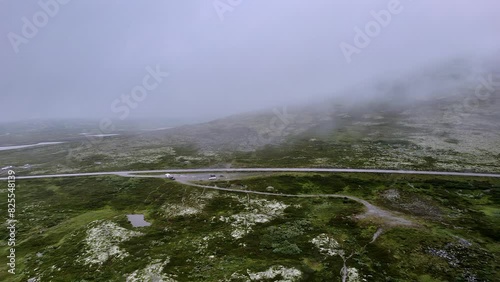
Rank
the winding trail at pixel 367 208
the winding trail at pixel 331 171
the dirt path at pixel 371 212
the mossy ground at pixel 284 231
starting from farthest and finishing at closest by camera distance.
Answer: the winding trail at pixel 331 171 < the winding trail at pixel 367 208 < the dirt path at pixel 371 212 < the mossy ground at pixel 284 231

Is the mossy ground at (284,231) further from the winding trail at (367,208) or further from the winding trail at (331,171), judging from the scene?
the winding trail at (331,171)

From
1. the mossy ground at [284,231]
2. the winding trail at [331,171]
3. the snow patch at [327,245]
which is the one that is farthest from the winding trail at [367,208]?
the snow patch at [327,245]

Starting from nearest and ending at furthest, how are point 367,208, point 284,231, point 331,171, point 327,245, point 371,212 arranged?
point 327,245 < point 284,231 < point 371,212 < point 367,208 < point 331,171

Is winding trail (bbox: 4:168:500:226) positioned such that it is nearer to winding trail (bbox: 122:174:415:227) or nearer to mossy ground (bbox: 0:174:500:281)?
winding trail (bbox: 122:174:415:227)

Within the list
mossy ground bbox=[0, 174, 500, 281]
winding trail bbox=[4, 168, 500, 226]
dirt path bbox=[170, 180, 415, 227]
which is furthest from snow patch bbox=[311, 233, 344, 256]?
winding trail bbox=[4, 168, 500, 226]

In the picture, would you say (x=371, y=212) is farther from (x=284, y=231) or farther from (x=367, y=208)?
(x=284, y=231)

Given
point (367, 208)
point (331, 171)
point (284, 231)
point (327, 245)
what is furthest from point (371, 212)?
point (331, 171)

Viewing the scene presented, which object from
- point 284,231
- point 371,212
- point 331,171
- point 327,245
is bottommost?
point 371,212

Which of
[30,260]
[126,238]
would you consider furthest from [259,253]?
[30,260]

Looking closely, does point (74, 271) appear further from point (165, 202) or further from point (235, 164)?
point (235, 164)

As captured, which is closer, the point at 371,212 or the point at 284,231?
the point at 284,231

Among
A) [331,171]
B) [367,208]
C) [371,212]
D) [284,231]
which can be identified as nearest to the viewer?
[284,231]
